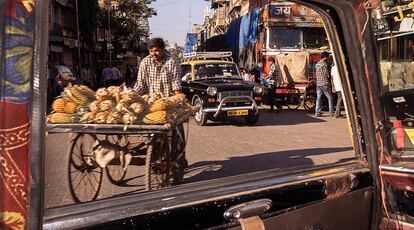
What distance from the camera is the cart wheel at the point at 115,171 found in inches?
143

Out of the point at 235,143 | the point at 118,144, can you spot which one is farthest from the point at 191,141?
the point at 118,144

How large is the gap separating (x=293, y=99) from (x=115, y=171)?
38.2ft

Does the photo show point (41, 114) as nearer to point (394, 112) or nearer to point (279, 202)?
point (279, 202)

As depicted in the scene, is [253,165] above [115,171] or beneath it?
above

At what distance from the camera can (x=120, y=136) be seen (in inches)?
139

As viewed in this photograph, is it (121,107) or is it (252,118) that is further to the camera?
(252,118)

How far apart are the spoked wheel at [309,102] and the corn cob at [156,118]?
Result: 36.7ft

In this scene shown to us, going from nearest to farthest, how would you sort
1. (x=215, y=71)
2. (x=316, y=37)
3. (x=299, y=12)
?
(x=299, y=12) < (x=316, y=37) < (x=215, y=71)

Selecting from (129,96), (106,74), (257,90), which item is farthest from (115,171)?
(257,90)

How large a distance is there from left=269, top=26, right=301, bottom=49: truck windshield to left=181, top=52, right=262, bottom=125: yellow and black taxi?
2.63m

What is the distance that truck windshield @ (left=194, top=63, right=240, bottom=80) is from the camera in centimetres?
1189

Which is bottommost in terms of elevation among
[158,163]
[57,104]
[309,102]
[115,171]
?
[115,171]

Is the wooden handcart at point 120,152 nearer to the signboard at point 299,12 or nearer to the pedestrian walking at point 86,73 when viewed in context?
the pedestrian walking at point 86,73

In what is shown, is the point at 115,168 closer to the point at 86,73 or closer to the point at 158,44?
the point at 158,44
